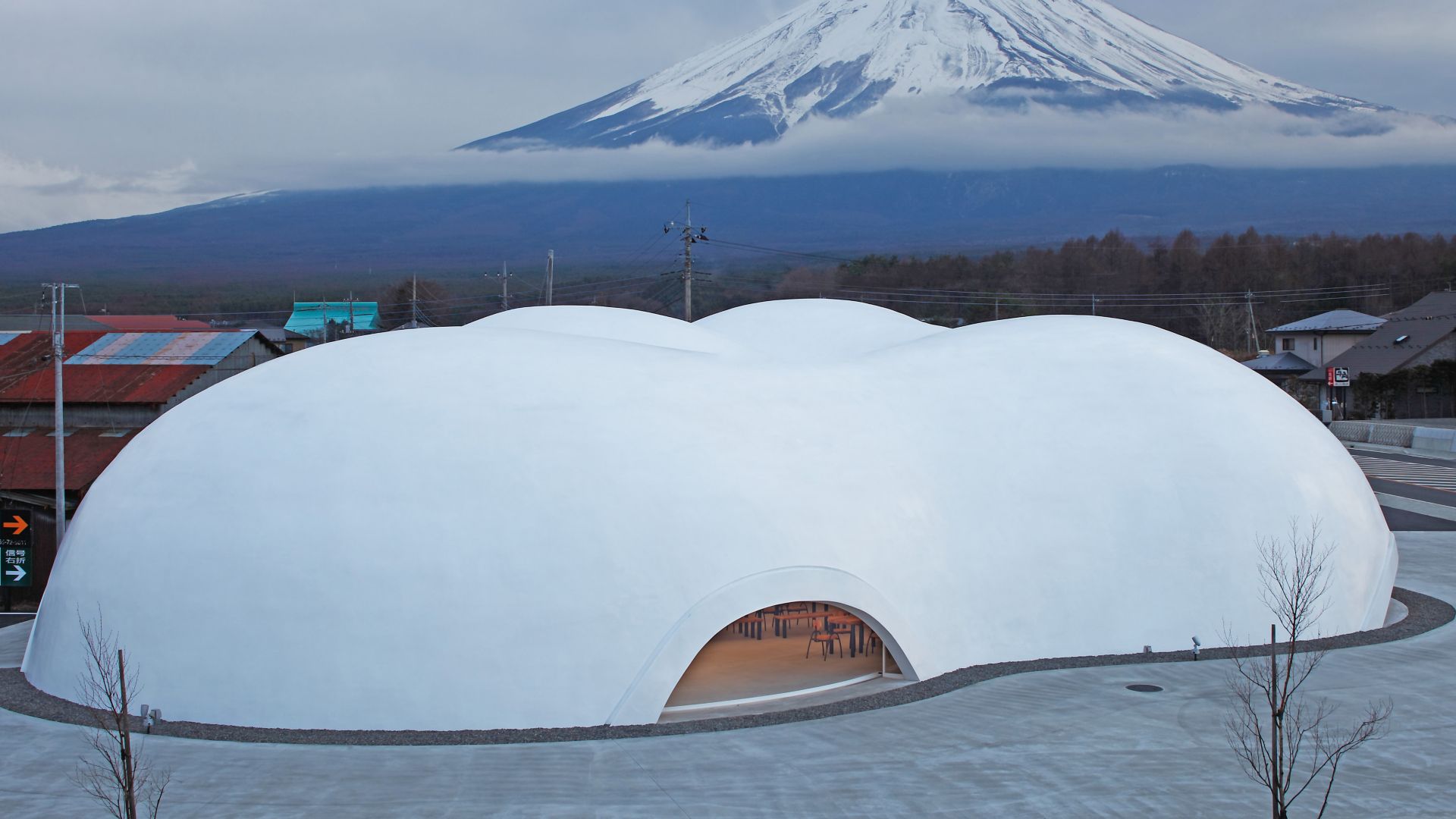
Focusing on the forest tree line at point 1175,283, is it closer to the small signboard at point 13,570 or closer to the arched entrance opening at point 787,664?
the small signboard at point 13,570

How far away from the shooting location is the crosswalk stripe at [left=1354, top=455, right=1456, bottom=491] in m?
37.5

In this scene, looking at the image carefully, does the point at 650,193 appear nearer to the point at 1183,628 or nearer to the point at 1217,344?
the point at 1217,344

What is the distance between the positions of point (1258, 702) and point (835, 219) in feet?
459

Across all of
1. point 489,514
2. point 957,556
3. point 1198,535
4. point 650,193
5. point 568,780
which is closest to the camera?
point 568,780

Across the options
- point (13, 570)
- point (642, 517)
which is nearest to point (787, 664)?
point (642, 517)

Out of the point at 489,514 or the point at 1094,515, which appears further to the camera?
the point at 1094,515

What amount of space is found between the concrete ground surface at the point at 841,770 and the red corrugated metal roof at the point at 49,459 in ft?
35.9

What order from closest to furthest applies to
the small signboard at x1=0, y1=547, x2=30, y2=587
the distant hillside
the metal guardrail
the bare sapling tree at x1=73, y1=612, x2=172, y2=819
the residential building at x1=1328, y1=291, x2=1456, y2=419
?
the bare sapling tree at x1=73, y1=612, x2=172, y2=819 → the small signboard at x1=0, y1=547, x2=30, y2=587 → the metal guardrail → the residential building at x1=1328, y1=291, x2=1456, y2=419 → the distant hillside

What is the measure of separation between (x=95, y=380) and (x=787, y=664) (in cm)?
1847

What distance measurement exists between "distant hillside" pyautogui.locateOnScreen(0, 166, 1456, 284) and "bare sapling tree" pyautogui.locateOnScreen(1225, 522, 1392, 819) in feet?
343

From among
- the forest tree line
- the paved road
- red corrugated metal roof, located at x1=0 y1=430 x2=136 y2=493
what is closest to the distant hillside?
the forest tree line

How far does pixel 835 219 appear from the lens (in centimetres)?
15162

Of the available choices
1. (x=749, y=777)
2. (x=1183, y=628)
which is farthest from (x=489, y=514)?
(x=1183, y=628)

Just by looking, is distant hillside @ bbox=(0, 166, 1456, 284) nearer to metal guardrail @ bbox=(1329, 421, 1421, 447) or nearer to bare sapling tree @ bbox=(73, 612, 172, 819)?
metal guardrail @ bbox=(1329, 421, 1421, 447)
